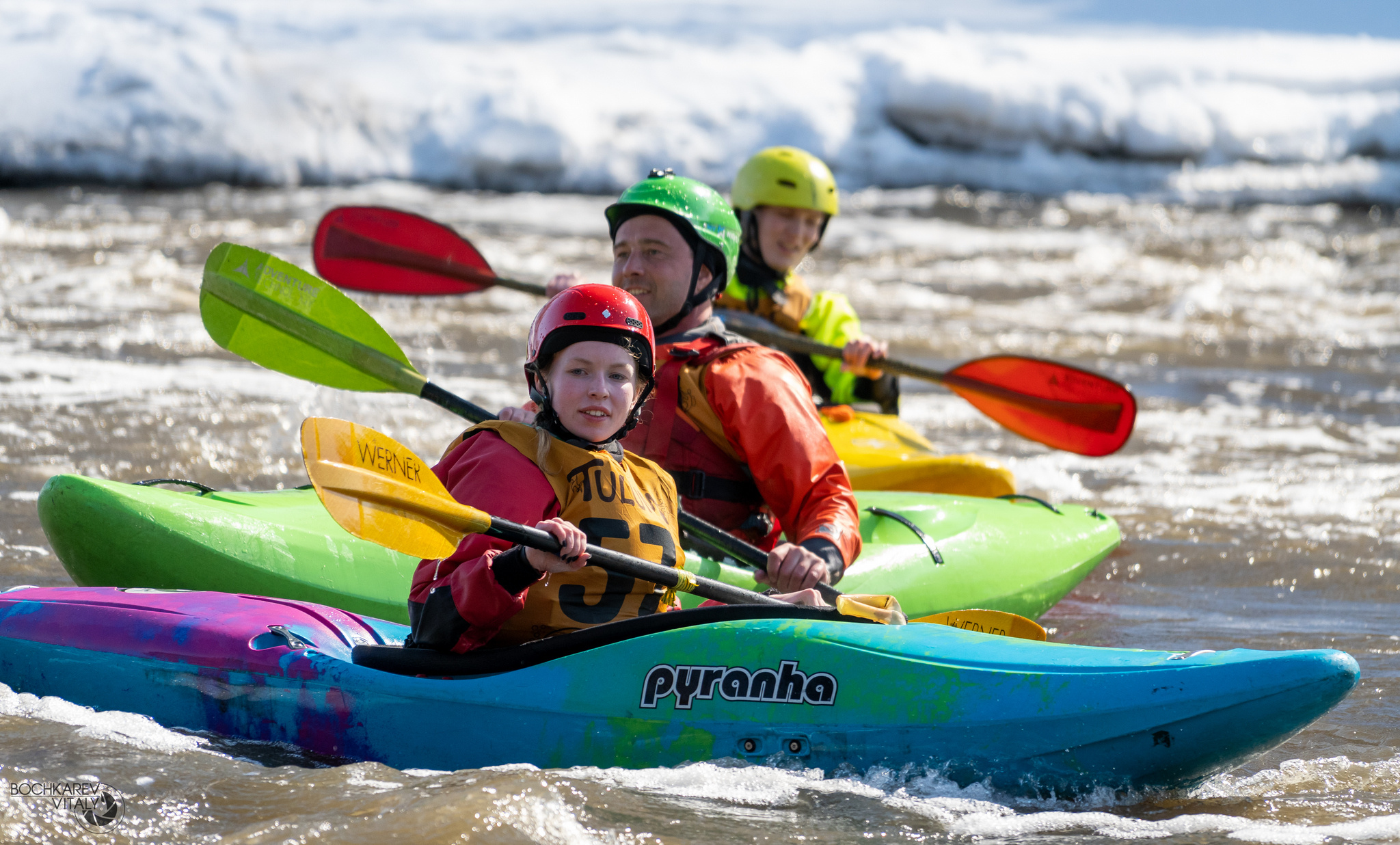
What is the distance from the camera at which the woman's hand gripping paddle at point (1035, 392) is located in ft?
16.5

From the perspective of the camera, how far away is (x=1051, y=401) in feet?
16.9

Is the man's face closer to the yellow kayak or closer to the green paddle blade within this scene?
the green paddle blade

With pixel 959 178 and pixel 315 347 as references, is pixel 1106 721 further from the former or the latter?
pixel 959 178

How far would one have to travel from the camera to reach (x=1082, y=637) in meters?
4.25

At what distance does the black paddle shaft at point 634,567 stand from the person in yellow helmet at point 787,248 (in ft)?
8.45

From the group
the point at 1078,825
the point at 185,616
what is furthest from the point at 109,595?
the point at 1078,825

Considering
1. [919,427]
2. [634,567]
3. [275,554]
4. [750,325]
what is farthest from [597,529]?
[919,427]

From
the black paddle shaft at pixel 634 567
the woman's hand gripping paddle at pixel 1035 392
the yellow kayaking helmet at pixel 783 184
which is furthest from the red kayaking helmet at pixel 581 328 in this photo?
the yellow kayaking helmet at pixel 783 184

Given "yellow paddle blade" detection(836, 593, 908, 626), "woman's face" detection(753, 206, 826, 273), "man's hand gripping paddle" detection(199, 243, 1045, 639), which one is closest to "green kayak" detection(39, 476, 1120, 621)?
"man's hand gripping paddle" detection(199, 243, 1045, 639)

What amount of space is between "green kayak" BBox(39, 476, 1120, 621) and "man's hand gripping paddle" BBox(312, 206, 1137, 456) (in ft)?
3.56

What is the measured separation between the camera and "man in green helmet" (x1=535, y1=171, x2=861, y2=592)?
334 centimetres

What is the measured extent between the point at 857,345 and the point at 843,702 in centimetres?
275

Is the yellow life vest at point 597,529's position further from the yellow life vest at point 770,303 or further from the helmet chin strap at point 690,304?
the yellow life vest at point 770,303

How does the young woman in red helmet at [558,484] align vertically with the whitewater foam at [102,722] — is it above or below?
above
